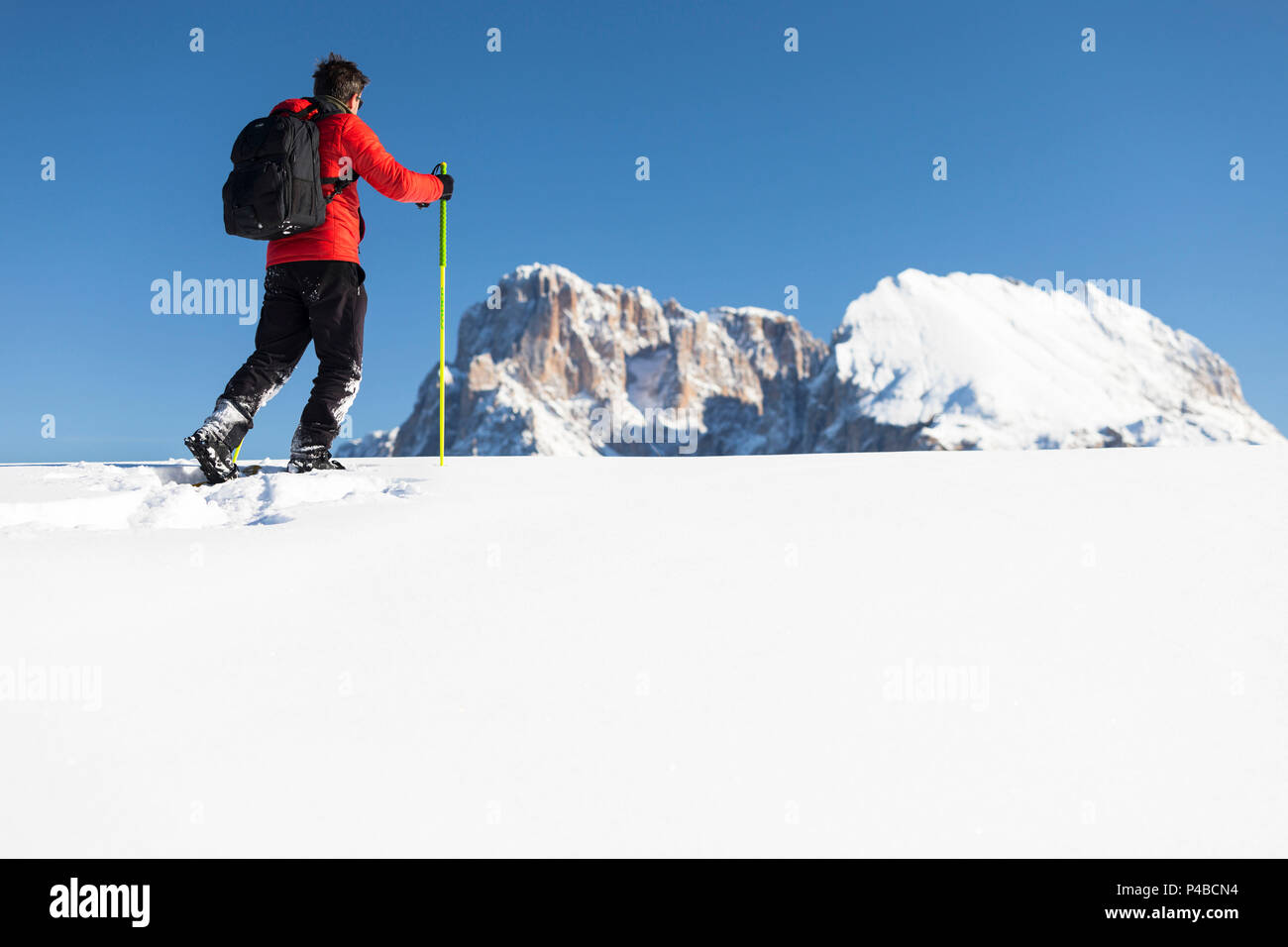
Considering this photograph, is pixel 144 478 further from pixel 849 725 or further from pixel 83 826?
pixel 849 725

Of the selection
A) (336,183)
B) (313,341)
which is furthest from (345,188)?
(313,341)

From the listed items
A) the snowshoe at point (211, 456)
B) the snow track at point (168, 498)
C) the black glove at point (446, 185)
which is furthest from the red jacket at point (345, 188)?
the snow track at point (168, 498)

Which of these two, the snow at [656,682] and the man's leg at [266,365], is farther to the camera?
the man's leg at [266,365]

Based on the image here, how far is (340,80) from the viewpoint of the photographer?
4.74m

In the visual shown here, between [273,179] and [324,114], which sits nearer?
[273,179]

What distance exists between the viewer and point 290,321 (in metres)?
4.82

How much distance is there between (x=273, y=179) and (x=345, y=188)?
56 centimetres

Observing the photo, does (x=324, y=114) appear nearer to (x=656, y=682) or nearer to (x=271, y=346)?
(x=271, y=346)

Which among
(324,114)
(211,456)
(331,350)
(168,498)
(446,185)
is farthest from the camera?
(446,185)

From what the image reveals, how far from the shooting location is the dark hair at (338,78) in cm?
473

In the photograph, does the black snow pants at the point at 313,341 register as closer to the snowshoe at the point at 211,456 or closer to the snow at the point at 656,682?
the snowshoe at the point at 211,456

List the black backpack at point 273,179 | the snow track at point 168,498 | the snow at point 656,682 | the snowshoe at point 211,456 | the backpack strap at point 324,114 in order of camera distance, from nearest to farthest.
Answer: the snow at point 656,682 < the snow track at point 168,498 < the black backpack at point 273,179 < the snowshoe at point 211,456 < the backpack strap at point 324,114
